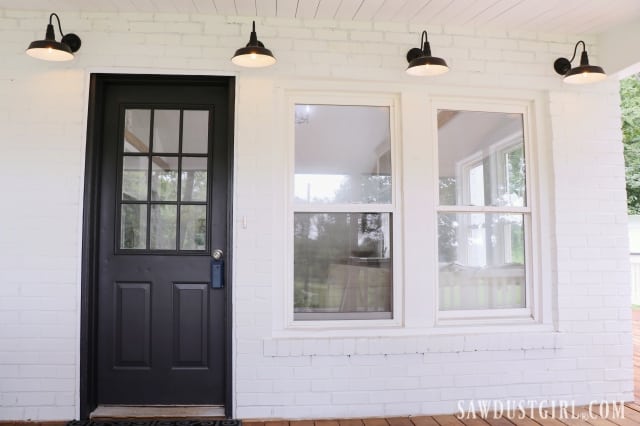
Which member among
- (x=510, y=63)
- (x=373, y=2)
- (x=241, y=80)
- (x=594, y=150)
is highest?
(x=373, y=2)

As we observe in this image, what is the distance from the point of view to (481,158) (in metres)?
3.04

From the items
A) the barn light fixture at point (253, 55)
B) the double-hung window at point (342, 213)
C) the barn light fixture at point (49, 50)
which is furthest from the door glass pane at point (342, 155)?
the barn light fixture at point (49, 50)

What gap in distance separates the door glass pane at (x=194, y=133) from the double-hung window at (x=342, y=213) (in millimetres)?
605

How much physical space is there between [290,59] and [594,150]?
7.16ft

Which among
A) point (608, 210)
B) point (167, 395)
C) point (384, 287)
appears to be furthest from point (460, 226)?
point (167, 395)

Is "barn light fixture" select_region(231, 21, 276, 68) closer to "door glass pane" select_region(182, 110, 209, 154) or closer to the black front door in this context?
the black front door

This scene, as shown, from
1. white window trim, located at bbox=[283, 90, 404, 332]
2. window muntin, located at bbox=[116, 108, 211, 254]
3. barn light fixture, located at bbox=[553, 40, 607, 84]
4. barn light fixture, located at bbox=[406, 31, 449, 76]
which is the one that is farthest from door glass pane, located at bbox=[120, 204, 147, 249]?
barn light fixture, located at bbox=[553, 40, 607, 84]

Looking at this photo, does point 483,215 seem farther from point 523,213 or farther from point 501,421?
point 501,421

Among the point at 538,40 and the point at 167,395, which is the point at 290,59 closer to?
the point at 538,40

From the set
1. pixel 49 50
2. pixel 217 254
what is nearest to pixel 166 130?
pixel 49 50

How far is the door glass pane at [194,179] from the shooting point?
2.85m

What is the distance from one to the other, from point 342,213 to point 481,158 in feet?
3.49

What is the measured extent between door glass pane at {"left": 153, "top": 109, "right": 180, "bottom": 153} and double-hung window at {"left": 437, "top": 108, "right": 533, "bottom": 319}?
5.83 ft

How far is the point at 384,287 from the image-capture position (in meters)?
2.93
